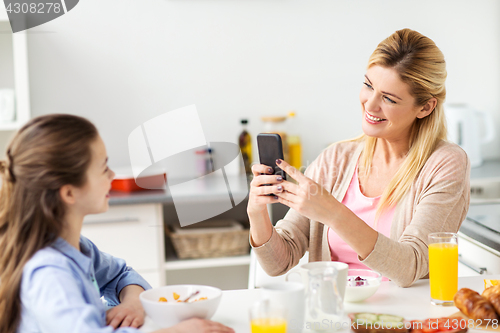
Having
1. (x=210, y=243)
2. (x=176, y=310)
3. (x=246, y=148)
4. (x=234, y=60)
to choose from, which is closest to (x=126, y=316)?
(x=176, y=310)

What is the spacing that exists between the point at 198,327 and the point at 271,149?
18.1 inches

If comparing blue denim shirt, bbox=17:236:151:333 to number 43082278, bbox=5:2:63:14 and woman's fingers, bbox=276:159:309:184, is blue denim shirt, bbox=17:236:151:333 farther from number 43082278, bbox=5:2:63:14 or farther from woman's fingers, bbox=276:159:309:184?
number 43082278, bbox=5:2:63:14

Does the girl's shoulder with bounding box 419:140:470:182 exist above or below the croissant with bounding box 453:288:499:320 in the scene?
above

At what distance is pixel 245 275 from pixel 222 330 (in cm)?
188

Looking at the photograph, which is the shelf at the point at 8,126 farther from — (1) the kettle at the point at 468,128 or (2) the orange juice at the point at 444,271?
(1) the kettle at the point at 468,128

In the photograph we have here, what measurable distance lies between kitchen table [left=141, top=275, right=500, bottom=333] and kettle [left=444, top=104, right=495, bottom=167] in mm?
1635

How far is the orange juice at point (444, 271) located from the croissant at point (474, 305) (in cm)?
6

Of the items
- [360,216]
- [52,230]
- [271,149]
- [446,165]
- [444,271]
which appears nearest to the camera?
[52,230]

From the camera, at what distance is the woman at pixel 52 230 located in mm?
820

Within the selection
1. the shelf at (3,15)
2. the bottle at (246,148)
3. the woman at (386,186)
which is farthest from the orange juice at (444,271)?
the shelf at (3,15)

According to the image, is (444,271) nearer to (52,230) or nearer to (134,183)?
(52,230)

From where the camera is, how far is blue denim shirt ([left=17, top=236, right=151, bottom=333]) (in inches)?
31.4

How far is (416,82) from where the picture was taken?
142 cm

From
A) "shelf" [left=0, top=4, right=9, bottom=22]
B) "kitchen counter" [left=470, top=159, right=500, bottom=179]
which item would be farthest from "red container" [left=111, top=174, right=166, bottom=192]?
"kitchen counter" [left=470, top=159, right=500, bottom=179]
